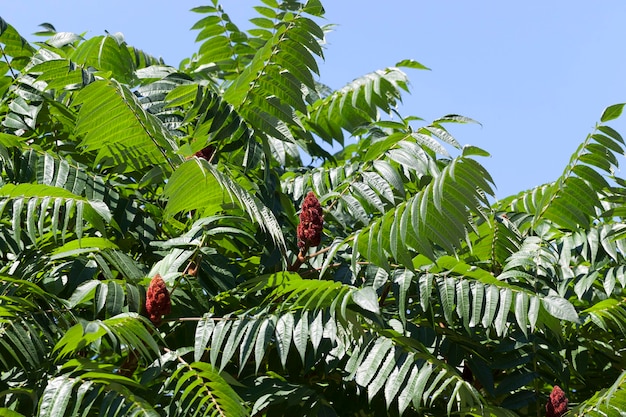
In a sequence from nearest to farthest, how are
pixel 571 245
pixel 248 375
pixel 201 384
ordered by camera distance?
pixel 201 384 → pixel 248 375 → pixel 571 245

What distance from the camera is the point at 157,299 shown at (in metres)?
3.12

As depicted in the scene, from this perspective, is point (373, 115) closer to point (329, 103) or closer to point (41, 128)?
point (329, 103)

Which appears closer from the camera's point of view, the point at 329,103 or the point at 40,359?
the point at 40,359

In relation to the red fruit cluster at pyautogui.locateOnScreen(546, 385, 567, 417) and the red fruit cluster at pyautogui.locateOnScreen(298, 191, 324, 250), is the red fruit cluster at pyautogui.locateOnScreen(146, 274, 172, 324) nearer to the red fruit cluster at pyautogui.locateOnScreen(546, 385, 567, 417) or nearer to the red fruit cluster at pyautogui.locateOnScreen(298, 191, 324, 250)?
the red fruit cluster at pyautogui.locateOnScreen(298, 191, 324, 250)

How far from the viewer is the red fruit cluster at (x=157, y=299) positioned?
10.2ft

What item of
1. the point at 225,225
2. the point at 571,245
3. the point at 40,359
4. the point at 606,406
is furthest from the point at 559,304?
the point at 40,359

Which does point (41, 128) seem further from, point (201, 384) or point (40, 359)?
point (201, 384)

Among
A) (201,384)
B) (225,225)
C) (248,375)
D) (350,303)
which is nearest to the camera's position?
(201,384)

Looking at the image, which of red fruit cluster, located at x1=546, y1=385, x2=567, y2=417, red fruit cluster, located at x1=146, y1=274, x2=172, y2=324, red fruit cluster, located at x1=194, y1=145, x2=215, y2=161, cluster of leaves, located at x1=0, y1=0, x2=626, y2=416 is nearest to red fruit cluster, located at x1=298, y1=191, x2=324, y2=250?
cluster of leaves, located at x1=0, y1=0, x2=626, y2=416

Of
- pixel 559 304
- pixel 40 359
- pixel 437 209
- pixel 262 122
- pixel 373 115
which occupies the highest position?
pixel 373 115

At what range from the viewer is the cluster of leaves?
10.2 ft

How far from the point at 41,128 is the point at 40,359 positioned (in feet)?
4.44

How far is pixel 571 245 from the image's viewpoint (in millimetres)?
4375

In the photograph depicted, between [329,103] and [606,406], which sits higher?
[329,103]
